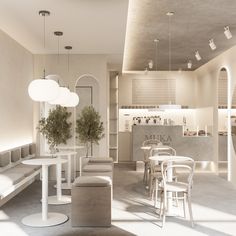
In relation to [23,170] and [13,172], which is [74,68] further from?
[13,172]

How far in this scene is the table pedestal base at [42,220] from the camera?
4.45 metres

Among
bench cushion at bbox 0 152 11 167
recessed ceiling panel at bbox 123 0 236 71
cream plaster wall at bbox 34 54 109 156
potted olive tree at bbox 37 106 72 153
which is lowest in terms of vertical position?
bench cushion at bbox 0 152 11 167

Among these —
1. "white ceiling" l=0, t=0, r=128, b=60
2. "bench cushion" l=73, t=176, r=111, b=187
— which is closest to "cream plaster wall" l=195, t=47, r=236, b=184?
"white ceiling" l=0, t=0, r=128, b=60

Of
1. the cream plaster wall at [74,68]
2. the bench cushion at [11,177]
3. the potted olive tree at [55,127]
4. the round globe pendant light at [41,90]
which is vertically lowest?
the bench cushion at [11,177]

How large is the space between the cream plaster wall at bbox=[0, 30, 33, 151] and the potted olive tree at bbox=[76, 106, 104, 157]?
1172 millimetres

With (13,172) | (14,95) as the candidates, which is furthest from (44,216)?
(14,95)

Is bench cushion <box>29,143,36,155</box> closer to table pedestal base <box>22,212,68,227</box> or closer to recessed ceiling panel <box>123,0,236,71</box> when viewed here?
table pedestal base <box>22,212,68,227</box>

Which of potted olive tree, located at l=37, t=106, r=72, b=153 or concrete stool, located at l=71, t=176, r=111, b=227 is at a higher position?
potted olive tree, located at l=37, t=106, r=72, b=153

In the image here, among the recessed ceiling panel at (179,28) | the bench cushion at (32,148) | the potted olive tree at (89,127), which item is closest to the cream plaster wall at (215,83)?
the recessed ceiling panel at (179,28)

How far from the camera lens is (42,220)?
4.58 metres

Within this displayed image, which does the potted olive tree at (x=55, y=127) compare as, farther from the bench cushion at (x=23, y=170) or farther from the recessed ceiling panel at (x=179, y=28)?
the recessed ceiling panel at (x=179, y=28)

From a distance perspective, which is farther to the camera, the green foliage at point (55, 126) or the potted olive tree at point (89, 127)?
the potted olive tree at point (89, 127)

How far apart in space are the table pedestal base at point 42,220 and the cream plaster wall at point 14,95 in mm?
1684

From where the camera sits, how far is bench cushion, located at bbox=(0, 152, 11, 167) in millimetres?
5590
